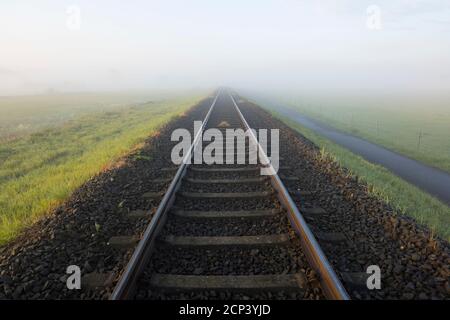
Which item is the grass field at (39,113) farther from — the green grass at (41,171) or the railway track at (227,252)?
the railway track at (227,252)

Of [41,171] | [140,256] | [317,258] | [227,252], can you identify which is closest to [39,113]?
[41,171]

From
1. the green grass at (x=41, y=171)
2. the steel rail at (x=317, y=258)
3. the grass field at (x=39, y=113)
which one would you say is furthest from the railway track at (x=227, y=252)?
the grass field at (x=39, y=113)

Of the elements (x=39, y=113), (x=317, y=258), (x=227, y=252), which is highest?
(x=39, y=113)

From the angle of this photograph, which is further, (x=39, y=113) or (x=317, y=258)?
(x=39, y=113)

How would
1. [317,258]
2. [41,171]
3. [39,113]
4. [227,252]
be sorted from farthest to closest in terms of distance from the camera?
[39,113] → [41,171] → [227,252] → [317,258]

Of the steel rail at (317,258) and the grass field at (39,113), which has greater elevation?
the grass field at (39,113)

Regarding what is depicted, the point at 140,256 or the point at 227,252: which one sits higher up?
the point at 140,256

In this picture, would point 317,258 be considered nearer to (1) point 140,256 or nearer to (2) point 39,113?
(1) point 140,256

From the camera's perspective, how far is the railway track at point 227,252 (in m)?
2.61

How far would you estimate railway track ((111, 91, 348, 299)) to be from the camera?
261 cm

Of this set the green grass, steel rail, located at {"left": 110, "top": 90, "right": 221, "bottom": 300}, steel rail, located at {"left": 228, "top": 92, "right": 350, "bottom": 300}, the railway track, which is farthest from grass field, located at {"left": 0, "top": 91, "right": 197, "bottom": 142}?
steel rail, located at {"left": 228, "top": 92, "right": 350, "bottom": 300}

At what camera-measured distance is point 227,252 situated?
10.6 feet

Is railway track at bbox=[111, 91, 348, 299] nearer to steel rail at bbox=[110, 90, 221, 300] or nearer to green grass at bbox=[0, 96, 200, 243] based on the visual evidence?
steel rail at bbox=[110, 90, 221, 300]
